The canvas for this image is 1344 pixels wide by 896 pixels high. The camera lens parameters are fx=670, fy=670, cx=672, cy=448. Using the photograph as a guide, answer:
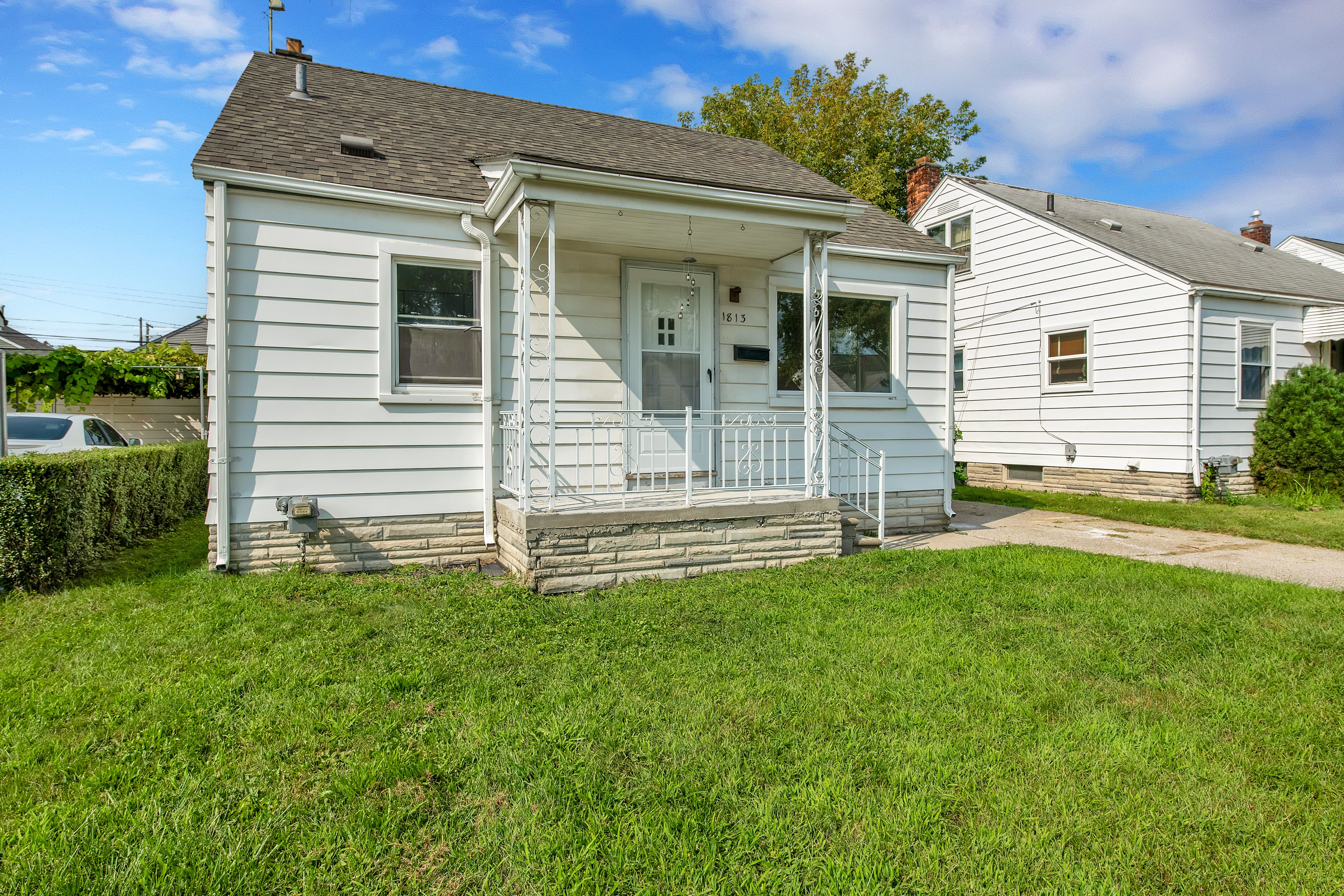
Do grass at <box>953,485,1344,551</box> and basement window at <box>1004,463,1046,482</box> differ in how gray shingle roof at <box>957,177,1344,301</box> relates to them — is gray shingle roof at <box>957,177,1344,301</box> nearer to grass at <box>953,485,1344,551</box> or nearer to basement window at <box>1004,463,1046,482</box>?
grass at <box>953,485,1344,551</box>

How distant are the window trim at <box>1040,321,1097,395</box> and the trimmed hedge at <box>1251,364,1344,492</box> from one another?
98.4 inches

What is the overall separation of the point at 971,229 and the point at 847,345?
7.25 m

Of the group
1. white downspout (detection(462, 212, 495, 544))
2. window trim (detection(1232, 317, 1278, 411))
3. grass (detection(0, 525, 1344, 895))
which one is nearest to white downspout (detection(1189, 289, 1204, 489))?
window trim (detection(1232, 317, 1278, 411))

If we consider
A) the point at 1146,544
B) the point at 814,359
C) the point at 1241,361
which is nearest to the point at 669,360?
the point at 814,359

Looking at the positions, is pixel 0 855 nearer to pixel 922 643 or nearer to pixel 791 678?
pixel 791 678

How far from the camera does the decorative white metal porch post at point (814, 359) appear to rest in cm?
613

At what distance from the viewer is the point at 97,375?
10.2 metres

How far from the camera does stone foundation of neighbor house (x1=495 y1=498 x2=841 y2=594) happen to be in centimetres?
513

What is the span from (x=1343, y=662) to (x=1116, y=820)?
96.9 inches

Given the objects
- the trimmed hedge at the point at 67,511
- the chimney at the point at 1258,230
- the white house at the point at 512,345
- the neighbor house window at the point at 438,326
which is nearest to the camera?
the trimmed hedge at the point at 67,511

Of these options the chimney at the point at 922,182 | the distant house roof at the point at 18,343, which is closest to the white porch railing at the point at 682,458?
the distant house roof at the point at 18,343

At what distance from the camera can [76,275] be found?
50469mm

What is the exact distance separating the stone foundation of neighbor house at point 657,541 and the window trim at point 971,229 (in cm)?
906

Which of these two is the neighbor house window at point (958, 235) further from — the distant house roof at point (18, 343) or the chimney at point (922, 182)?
the distant house roof at point (18, 343)
